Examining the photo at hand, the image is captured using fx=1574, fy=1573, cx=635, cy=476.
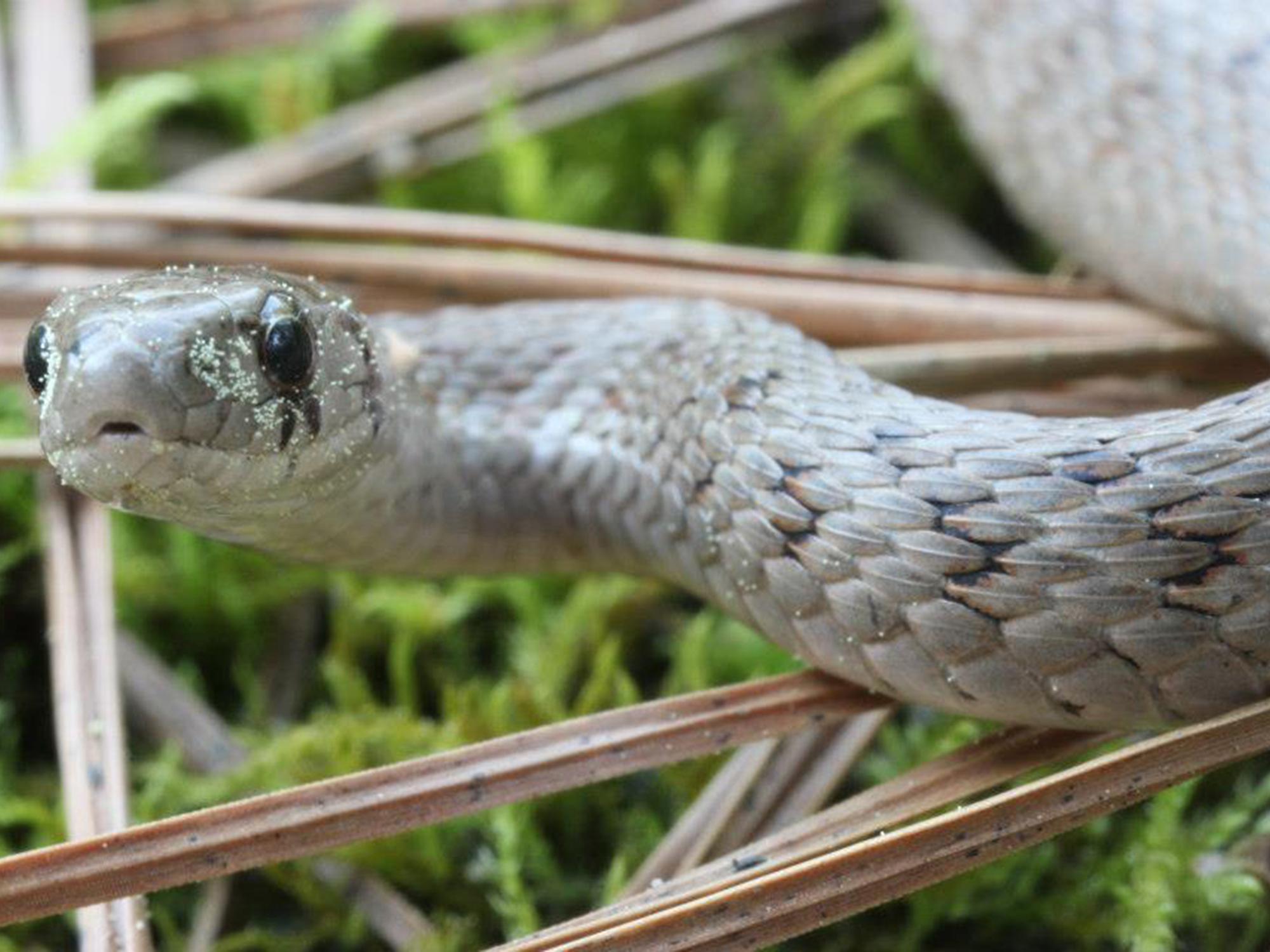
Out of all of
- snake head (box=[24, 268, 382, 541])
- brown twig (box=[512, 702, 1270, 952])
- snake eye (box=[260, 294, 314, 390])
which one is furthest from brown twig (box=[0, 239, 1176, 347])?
brown twig (box=[512, 702, 1270, 952])

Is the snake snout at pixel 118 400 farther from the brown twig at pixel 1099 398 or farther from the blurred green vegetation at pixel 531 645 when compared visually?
the brown twig at pixel 1099 398

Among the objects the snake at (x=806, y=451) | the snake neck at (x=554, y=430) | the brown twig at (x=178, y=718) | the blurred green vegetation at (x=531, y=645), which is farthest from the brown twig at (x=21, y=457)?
the snake neck at (x=554, y=430)

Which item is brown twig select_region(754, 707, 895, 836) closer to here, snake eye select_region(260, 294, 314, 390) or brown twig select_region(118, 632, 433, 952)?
brown twig select_region(118, 632, 433, 952)

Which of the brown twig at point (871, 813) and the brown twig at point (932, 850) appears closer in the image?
the brown twig at point (932, 850)

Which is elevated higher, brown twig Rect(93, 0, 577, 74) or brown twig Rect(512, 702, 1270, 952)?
brown twig Rect(93, 0, 577, 74)

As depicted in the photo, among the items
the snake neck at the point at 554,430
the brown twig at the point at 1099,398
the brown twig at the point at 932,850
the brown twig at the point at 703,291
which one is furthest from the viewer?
the brown twig at the point at 703,291

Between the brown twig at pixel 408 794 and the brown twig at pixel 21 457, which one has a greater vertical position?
the brown twig at pixel 21 457
